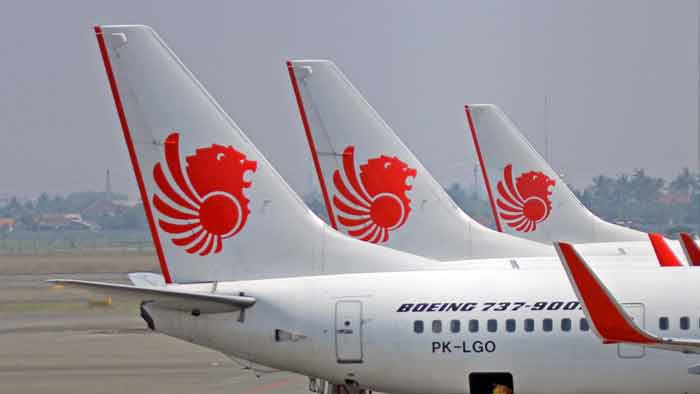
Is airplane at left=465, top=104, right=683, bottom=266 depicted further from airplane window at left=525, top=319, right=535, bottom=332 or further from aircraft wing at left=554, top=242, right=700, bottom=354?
aircraft wing at left=554, top=242, right=700, bottom=354

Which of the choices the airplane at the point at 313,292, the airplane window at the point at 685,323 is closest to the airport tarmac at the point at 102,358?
the airplane at the point at 313,292

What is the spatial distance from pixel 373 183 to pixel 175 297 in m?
10.8

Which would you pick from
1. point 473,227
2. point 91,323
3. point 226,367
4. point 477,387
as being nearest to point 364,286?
point 477,387

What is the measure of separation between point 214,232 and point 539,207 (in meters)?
18.5

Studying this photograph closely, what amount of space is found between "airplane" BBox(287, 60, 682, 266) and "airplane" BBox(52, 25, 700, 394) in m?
7.32

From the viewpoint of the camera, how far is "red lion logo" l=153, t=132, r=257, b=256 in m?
25.1

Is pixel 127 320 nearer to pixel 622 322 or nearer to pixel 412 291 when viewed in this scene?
pixel 412 291

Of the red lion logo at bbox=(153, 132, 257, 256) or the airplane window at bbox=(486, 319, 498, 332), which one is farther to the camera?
the red lion logo at bbox=(153, 132, 257, 256)

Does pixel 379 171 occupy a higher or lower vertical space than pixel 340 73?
lower

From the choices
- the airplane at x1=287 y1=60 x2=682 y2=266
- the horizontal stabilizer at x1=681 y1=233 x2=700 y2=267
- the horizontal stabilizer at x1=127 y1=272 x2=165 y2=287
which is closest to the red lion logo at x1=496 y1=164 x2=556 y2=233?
the airplane at x1=287 y1=60 x2=682 y2=266

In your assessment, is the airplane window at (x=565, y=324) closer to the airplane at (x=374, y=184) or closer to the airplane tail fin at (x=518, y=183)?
the airplane at (x=374, y=184)

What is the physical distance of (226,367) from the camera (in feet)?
129

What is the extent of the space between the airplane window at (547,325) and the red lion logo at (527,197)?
58.9 ft

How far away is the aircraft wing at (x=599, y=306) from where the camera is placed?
2020 centimetres
